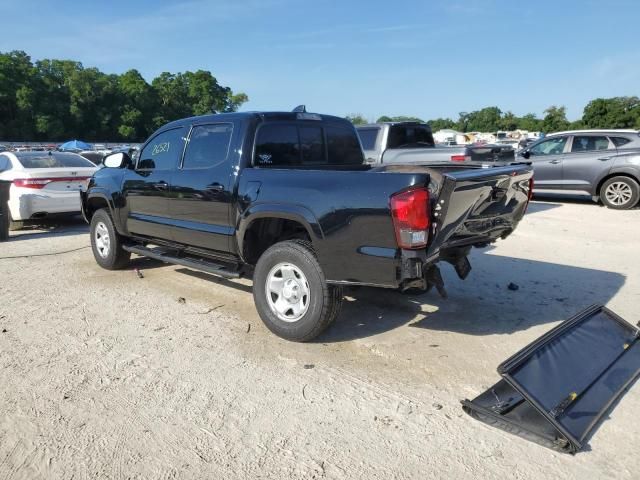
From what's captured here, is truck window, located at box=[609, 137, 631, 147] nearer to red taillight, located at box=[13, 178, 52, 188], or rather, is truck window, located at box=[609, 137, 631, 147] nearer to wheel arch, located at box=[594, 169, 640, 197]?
wheel arch, located at box=[594, 169, 640, 197]

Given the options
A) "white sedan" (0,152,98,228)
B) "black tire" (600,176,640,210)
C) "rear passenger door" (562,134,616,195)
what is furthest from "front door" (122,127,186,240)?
"black tire" (600,176,640,210)

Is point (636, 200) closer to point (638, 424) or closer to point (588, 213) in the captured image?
point (588, 213)

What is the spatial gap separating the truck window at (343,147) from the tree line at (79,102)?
65.2 metres

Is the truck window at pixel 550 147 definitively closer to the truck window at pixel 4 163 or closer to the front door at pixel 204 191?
the front door at pixel 204 191

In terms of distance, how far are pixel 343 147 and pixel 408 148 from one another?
16.8 ft

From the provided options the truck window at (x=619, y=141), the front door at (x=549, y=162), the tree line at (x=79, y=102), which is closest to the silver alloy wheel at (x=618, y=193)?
the truck window at (x=619, y=141)

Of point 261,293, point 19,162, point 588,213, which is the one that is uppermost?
point 19,162

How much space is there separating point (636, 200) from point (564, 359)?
9553mm

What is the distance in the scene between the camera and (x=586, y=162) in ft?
38.7

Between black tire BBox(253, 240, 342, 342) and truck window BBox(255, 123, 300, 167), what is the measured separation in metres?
0.96

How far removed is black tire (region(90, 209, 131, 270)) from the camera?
6367mm

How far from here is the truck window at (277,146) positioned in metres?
4.63

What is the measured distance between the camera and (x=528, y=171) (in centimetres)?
434

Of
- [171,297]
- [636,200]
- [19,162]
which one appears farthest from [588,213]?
[19,162]
